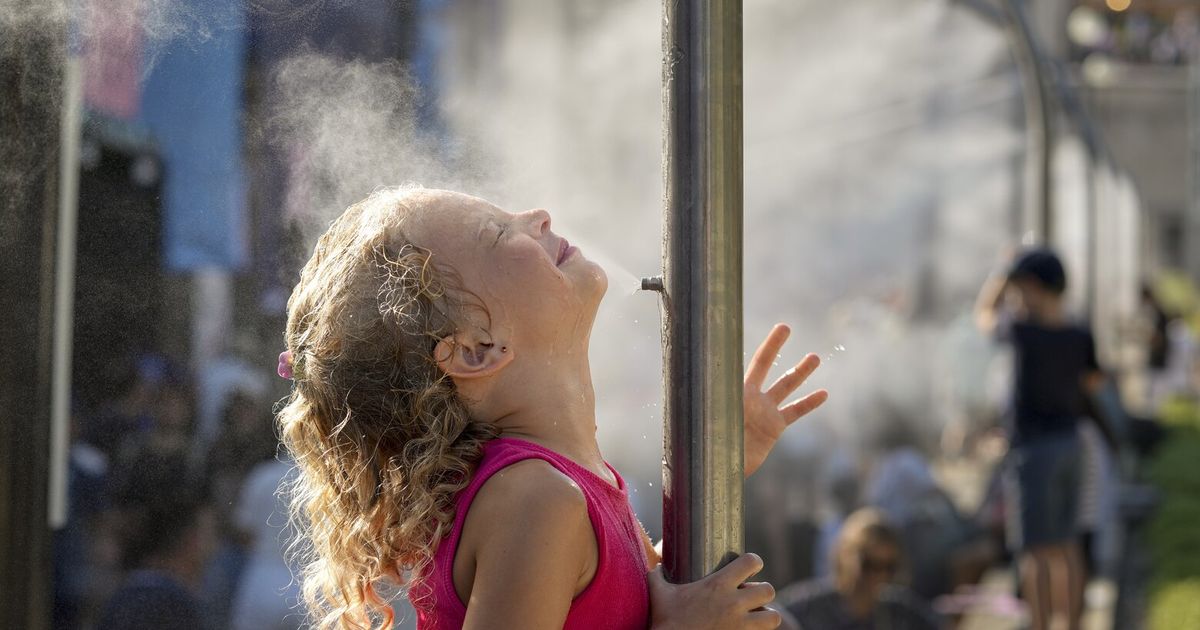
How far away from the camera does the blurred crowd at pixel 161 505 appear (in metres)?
1.58

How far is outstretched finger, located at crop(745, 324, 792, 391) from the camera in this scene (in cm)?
165

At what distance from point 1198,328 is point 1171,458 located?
195 inches

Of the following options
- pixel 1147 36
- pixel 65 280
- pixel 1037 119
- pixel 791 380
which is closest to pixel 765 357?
pixel 791 380

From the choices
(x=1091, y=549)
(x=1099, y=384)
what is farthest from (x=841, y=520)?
(x=1091, y=549)

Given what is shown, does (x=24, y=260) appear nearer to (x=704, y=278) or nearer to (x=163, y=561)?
(x=163, y=561)

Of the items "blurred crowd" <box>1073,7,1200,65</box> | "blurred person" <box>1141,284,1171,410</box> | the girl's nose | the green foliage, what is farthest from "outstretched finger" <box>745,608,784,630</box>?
"blurred crowd" <box>1073,7,1200,65</box>

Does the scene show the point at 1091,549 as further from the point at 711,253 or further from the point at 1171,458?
the point at 711,253

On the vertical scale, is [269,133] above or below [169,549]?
above

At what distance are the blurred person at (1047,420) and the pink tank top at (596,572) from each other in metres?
4.34

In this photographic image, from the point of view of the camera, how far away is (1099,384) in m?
5.79

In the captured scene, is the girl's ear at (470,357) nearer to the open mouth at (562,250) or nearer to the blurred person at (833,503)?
the open mouth at (562,250)

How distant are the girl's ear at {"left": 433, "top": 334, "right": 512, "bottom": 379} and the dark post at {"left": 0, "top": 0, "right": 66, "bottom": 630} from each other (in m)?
0.49

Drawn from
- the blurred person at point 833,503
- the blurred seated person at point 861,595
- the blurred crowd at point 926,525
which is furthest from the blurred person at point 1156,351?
the blurred seated person at point 861,595

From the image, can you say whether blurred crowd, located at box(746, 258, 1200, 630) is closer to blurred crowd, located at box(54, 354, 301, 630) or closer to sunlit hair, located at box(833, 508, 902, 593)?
sunlit hair, located at box(833, 508, 902, 593)
